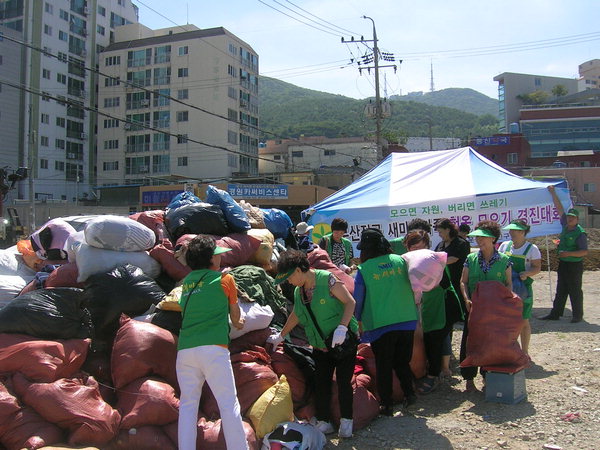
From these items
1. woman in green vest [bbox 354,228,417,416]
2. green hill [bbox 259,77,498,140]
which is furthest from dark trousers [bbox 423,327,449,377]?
green hill [bbox 259,77,498,140]

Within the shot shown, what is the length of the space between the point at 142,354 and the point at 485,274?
9.86 feet

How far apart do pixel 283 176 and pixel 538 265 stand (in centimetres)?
4205

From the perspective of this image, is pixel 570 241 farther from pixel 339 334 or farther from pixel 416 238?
pixel 339 334

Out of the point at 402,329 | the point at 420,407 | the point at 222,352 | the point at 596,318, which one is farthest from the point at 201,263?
the point at 596,318

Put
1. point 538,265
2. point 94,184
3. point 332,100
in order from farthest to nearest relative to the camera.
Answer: point 332,100 < point 94,184 < point 538,265

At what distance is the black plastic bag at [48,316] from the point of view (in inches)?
153

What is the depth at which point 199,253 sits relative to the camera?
341 centimetres

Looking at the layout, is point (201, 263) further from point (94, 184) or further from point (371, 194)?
point (94, 184)

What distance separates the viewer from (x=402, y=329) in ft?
13.8

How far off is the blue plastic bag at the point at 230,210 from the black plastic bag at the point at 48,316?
2.29 metres

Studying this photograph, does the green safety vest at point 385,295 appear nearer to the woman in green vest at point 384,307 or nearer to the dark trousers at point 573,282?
the woman in green vest at point 384,307

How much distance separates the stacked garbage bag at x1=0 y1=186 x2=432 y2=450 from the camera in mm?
3361

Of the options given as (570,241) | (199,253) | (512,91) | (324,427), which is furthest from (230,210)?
(512,91)

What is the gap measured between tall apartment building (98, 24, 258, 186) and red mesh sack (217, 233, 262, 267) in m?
42.0
